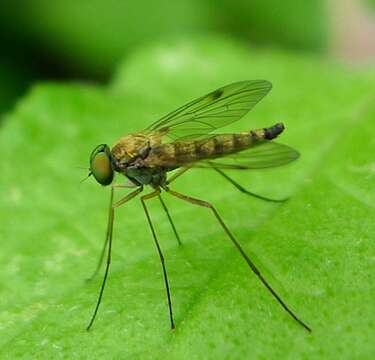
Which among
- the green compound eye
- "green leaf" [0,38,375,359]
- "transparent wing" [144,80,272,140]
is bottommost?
"green leaf" [0,38,375,359]

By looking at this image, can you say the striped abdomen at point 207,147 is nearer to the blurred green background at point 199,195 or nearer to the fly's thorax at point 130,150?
the fly's thorax at point 130,150

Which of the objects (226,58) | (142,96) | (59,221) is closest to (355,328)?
(59,221)

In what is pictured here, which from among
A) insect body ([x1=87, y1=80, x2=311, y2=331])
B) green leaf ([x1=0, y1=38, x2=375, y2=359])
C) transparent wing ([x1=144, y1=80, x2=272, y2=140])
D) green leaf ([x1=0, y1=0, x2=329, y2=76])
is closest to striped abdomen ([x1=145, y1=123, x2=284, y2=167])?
insect body ([x1=87, y1=80, x2=311, y2=331])

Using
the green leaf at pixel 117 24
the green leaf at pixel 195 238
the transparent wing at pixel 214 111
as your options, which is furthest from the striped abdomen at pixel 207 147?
the green leaf at pixel 117 24

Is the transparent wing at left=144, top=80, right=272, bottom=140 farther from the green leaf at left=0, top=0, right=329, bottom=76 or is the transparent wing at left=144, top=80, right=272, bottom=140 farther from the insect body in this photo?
the green leaf at left=0, top=0, right=329, bottom=76

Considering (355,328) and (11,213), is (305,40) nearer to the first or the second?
(11,213)

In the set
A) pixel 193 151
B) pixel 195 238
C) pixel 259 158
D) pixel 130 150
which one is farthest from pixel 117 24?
pixel 259 158
